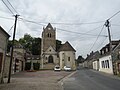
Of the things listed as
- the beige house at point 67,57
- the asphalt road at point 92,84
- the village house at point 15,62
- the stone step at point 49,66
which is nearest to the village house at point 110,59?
the asphalt road at point 92,84

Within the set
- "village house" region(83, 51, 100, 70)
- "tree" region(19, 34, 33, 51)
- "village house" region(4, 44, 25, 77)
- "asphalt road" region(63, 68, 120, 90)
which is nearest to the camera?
"asphalt road" region(63, 68, 120, 90)

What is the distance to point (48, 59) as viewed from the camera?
61125mm

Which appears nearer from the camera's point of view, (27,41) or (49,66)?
(49,66)

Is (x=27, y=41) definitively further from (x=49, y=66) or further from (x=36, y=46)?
→ (x=49, y=66)

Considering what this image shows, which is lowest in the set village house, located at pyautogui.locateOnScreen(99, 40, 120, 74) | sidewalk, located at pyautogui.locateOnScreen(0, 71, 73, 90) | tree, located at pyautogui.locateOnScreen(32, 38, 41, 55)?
sidewalk, located at pyautogui.locateOnScreen(0, 71, 73, 90)

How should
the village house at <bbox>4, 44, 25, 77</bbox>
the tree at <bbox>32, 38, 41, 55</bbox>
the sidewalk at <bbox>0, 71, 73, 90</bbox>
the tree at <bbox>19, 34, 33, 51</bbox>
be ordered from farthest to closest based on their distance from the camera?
the tree at <bbox>32, 38, 41, 55</bbox>, the tree at <bbox>19, 34, 33, 51</bbox>, the village house at <bbox>4, 44, 25, 77</bbox>, the sidewalk at <bbox>0, 71, 73, 90</bbox>

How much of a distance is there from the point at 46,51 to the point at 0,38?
48.2 metres

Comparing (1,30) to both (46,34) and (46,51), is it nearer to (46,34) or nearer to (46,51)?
(46,51)

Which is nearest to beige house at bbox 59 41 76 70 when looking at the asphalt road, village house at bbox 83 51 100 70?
village house at bbox 83 51 100 70

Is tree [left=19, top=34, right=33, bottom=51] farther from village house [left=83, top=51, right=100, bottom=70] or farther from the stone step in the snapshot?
village house [left=83, top=51, right=100, bottom=70]

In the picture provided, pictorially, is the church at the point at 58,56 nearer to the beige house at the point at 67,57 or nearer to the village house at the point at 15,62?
the beige house at the point at 67,57

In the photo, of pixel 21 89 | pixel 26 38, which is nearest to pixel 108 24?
pixel 21 89

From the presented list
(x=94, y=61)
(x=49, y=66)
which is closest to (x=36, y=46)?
(x=49, y=66)

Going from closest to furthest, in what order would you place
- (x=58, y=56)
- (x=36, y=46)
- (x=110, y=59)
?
(x=110, y=59)
(x=58, y=56)
(x=36, y=46)
